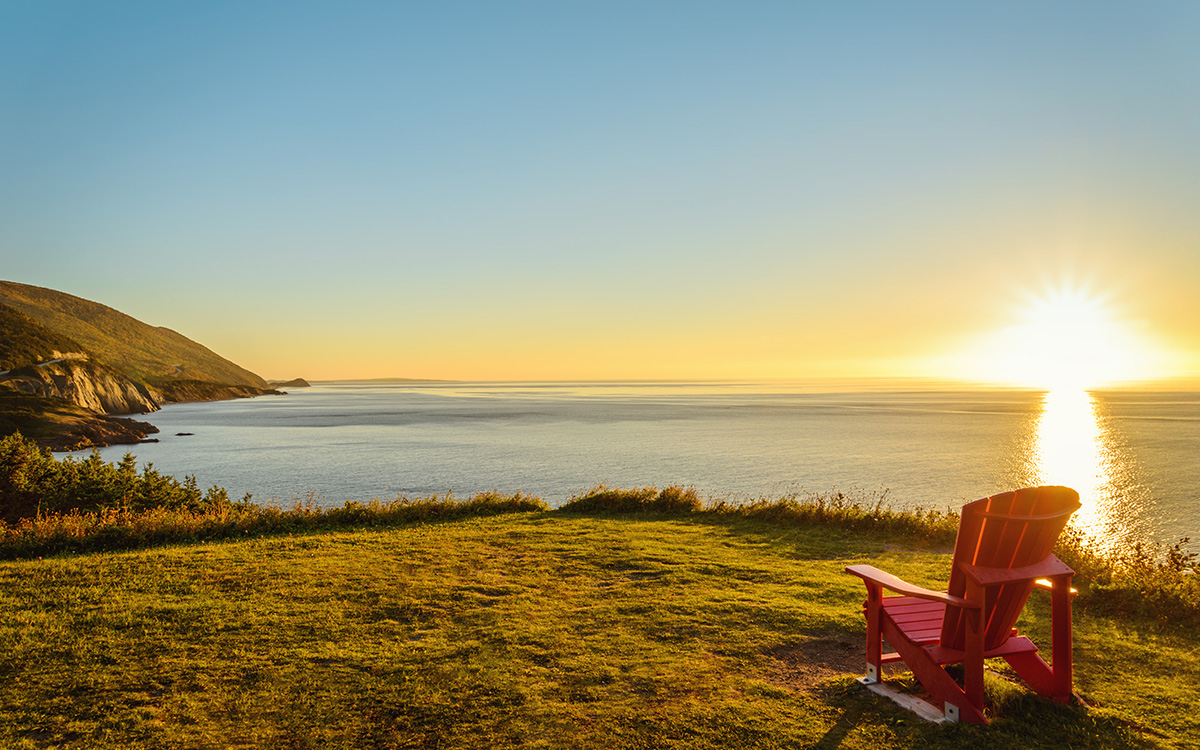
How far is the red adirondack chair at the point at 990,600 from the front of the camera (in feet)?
13.8

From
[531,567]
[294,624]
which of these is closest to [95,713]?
[294,624]

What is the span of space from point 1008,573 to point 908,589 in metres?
0.65

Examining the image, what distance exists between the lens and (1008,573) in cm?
424

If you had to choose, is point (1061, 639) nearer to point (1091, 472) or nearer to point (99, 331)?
point (1091, 472)

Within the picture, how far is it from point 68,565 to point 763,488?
1021 inches

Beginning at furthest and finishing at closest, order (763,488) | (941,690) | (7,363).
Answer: (7,363)
(763,488)
(941,690)

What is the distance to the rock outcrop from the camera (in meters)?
74.7

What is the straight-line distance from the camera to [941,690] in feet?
14.9

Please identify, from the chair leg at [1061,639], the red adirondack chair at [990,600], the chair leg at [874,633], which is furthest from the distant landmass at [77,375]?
the chair leg at [1061,639]

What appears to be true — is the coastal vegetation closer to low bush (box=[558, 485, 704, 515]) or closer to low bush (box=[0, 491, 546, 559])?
low bush (box=[0, 491, 546, 559])

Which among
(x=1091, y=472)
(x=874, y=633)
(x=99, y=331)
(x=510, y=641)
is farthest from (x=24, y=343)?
(x=1091, y=472)

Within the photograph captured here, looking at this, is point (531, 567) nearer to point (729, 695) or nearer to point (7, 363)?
point (729, 695)

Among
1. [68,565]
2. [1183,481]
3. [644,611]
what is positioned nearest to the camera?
[644,611]

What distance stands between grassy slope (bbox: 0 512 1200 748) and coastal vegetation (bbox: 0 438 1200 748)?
3 centimetres
